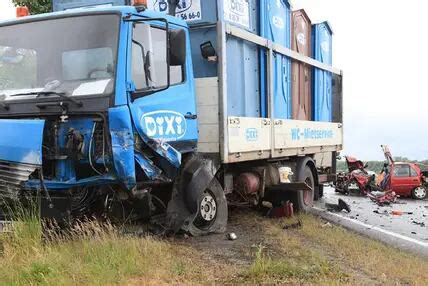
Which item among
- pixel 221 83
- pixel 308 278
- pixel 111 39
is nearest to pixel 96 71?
pixel 111 39

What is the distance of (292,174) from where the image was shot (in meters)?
9.84

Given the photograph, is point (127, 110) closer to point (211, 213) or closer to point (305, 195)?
point (211, 213)

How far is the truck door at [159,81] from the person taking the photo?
5.63 m

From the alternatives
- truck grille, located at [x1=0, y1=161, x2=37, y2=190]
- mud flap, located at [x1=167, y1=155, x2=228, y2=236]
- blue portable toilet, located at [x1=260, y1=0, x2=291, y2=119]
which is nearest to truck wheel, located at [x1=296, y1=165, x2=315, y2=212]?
blue portable toilet, located at [x1=260, y1=0, x2=291, y2=119]

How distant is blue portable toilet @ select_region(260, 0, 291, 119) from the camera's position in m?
8.43

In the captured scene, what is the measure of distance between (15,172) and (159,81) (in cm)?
171

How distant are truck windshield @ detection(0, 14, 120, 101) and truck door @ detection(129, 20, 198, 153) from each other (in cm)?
27

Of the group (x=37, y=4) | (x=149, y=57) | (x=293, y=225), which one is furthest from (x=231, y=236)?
(x=37, y=4)

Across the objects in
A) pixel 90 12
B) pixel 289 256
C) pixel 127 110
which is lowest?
pixel 289 256

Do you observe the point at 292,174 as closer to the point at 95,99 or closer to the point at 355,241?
the point at 355,241

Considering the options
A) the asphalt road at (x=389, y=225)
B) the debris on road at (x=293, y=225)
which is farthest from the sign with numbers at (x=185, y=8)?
the asphalt road at (x=389, y=225)

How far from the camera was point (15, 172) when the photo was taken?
17.2 ft

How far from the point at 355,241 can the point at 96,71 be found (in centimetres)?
439

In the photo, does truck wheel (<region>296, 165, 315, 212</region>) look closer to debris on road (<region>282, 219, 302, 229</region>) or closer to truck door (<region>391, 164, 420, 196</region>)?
debris on road (<region>282, 219, 302, 229</region>)
